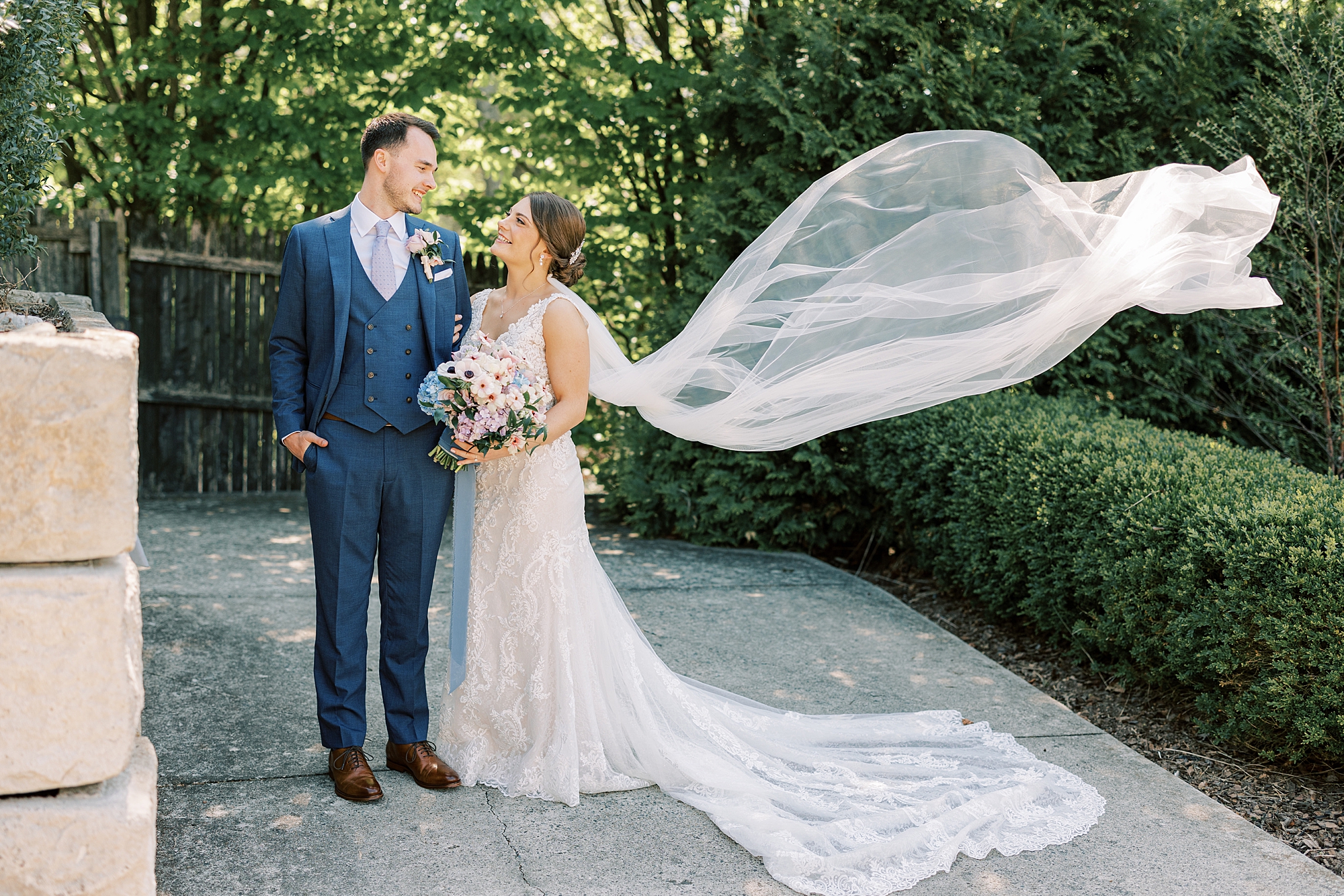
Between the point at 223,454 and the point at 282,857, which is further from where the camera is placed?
the point at 223,454

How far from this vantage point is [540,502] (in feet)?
13.6

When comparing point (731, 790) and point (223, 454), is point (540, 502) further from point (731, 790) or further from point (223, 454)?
point (223, 454)

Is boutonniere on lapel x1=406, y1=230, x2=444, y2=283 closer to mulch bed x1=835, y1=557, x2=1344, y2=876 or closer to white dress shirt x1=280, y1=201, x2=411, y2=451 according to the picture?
white dress shirt x1=280, y1=201, x2=411, y2=451

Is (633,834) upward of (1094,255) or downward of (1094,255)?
downward

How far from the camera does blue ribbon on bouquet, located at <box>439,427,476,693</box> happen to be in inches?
164

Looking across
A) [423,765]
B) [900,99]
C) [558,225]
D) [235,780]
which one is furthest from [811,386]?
[900,99]

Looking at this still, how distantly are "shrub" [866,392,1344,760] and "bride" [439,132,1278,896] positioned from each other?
2.85 ft

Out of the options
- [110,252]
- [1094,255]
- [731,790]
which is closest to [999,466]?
[1094,255]

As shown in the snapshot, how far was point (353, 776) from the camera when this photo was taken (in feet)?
12.5

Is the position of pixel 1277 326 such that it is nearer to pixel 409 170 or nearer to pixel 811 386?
pixel 811 386

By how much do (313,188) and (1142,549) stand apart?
6.99m

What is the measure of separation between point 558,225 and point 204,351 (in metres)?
6.21

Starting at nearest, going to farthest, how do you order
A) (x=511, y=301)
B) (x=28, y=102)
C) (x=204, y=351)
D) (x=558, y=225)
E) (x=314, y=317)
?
(x=314, y=317) → (x=558, y=225) → (x=511, y=301) → (x=28, y=102) → (x=204, y=351)

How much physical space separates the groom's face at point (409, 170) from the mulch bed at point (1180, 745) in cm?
365
